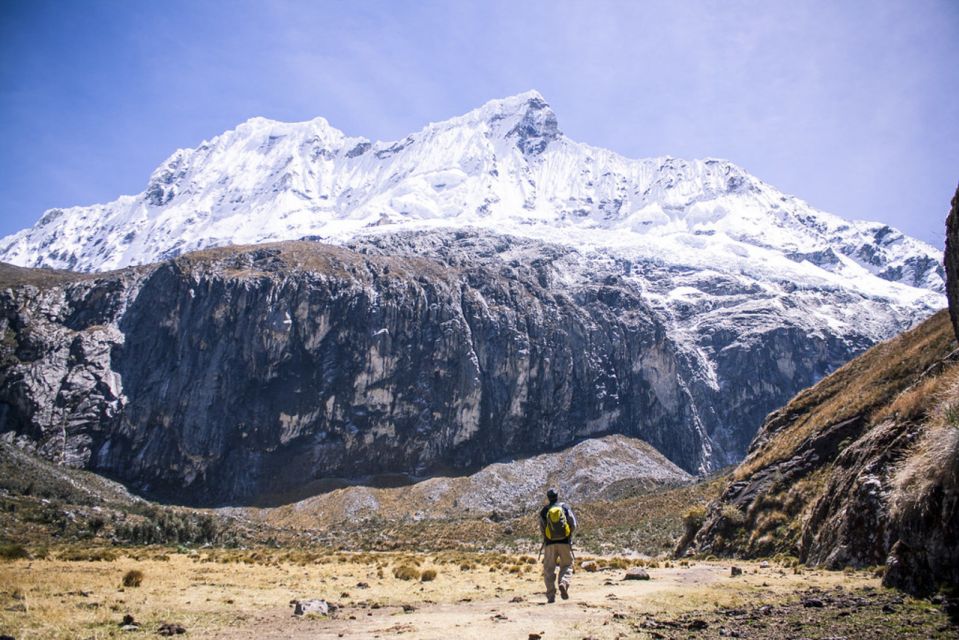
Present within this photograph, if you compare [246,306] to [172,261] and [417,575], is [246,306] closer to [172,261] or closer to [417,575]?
[172,261]

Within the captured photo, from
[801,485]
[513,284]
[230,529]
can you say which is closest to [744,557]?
[801,485]

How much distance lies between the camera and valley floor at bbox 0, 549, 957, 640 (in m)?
11.2

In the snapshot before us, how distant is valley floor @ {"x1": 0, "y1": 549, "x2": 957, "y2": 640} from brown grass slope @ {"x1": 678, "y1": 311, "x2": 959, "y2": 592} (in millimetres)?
1356

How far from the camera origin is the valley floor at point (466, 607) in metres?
11.2

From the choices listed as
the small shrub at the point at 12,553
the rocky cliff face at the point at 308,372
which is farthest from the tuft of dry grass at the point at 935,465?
the rocky cliff face at the point at 308,372

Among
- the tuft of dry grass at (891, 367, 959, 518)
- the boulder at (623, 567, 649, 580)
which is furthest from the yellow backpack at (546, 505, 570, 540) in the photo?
the tuft of dry grass at (891, 367, 959, 518)

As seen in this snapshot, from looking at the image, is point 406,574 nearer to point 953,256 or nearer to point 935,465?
point 935,465

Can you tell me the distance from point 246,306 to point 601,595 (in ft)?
452

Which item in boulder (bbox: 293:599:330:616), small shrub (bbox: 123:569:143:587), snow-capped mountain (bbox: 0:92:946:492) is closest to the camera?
boulder (bbox: 293:599:330:616)

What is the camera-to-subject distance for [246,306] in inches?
5556

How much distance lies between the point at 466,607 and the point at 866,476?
46.7 ft

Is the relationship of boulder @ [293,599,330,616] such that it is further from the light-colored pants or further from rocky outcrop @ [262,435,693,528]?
rocky outcrop @ [262,435,693,528]

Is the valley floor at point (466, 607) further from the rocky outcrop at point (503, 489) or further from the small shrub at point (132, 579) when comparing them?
the rocky outcrop at point (503, 489)

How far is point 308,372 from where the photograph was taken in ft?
467
